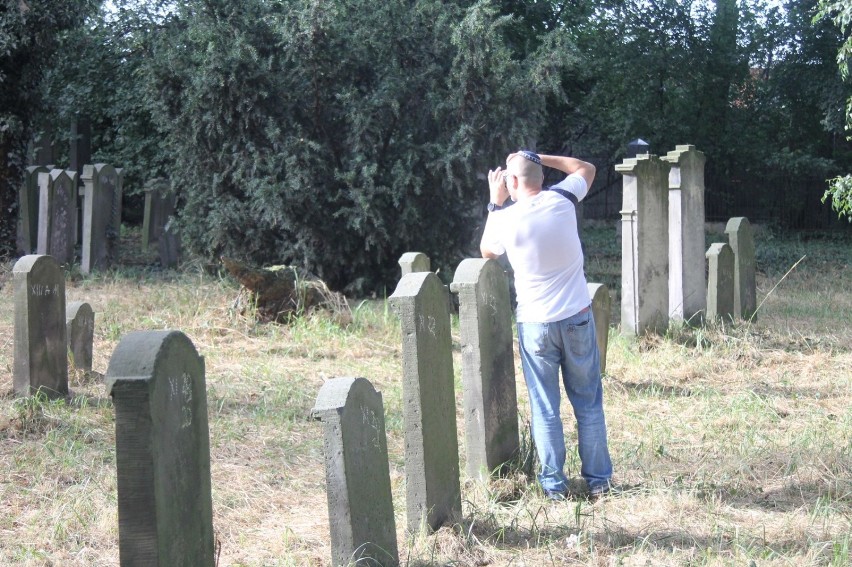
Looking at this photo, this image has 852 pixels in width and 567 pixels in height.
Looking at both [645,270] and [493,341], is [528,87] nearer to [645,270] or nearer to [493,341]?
[645,270]

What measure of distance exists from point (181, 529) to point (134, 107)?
16707mm

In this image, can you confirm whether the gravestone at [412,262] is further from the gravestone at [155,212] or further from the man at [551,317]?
the gravestone at [155,212]

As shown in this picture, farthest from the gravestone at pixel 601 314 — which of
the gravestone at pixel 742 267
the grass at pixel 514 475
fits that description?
the gravestone at pixel 742 267

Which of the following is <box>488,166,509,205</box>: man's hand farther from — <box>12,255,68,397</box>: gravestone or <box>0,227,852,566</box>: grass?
<box>12,255,68,397</box>: gravestone

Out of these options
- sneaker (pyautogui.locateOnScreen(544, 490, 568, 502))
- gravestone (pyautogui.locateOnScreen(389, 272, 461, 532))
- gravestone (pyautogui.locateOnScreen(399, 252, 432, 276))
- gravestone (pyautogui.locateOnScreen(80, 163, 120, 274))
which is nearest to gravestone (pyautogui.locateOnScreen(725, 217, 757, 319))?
gravestone (pyautogui.locateOnScreen(399, 252, 432, 276))

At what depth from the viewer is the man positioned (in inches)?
200

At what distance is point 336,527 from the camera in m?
3.78

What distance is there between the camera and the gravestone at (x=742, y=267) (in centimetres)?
1104

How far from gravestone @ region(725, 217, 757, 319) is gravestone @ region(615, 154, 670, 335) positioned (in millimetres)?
1197

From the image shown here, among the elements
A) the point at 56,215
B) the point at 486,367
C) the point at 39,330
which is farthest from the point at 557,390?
the point at 56,215

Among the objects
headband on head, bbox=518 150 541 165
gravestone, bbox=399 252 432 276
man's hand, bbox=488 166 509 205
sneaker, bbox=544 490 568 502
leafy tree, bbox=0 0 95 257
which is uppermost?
leafy tree, bbox=0 0 95 257

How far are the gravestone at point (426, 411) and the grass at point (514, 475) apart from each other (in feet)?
0.51

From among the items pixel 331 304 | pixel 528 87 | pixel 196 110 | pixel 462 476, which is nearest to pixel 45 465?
pixel 462 476

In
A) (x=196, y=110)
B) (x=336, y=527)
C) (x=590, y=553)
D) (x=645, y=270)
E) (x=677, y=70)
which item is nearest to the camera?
(x=336, y=527)
